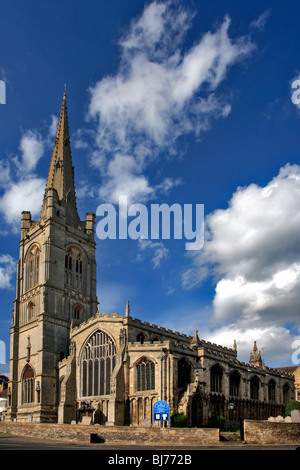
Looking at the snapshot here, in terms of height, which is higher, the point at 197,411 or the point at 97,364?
the point at 97,364

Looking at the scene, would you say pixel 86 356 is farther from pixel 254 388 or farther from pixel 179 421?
pixel 254 388

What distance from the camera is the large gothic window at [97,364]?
2056 inches

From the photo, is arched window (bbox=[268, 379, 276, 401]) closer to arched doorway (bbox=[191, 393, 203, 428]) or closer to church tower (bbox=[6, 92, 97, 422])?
arched doorway (bbox=[191, 393, 203, 428])

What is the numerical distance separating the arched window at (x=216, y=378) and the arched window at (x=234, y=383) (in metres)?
2.53

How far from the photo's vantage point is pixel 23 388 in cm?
6212

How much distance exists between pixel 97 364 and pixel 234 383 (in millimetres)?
16317

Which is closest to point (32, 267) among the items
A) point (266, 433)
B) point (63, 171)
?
point (63, 171)

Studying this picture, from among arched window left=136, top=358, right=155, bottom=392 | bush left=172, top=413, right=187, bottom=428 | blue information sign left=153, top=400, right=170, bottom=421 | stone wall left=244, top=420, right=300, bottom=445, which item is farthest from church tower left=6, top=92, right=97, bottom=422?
stone wall left=244, top=420, right=300, bottom=445

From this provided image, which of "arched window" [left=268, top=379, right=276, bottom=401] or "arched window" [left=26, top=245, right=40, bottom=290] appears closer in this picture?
"arched window" [left=268, top=379, right=276, bottom=401]

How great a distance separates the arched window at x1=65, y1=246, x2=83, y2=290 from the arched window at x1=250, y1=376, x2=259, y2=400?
26383 mm

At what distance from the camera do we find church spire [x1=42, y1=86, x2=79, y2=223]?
71.1 meters

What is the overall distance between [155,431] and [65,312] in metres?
31.7

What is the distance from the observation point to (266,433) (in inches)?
1396

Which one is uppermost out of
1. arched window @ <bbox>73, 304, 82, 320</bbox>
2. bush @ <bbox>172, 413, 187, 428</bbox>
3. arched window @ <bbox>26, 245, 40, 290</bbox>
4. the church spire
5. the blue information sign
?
the church spire
